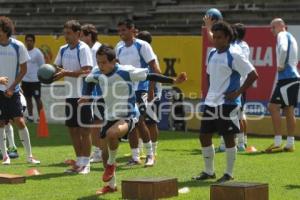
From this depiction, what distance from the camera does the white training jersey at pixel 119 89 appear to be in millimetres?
9484

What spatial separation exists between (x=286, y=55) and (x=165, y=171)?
135 inches

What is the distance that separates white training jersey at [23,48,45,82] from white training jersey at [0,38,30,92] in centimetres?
749

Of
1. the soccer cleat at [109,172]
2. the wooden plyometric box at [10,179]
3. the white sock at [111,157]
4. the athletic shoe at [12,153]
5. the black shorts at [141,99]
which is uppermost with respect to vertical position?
the black shorts at [141,99]

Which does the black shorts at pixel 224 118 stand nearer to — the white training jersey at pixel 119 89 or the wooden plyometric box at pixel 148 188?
the white training jersey at pixel 119 89

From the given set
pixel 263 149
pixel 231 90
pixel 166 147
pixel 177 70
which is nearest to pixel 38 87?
pixel 177 70

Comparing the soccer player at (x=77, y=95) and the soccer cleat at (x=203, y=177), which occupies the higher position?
the soccer player at (x=77, y=95)

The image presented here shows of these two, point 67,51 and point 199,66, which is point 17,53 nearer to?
point 67,51

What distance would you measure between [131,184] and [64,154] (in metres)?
4.97

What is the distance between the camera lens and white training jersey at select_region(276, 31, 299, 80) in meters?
13.4

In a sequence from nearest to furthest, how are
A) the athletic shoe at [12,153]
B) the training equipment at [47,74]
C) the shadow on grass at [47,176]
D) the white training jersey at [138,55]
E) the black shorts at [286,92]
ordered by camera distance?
the shadow on grass at [47,176] → the training equipment at [47,74] → the white training jersey at [138,55] → the athletic shoe at [12,153] → the black shorts at [286,92]

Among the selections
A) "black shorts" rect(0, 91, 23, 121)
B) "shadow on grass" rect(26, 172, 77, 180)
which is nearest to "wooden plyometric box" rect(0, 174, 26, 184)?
"shadow on grass" rect(26, 172, 77, 180)

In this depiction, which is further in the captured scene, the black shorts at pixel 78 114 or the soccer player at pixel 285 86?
the soccer player at pixel 285 86

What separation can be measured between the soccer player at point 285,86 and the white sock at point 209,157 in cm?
321

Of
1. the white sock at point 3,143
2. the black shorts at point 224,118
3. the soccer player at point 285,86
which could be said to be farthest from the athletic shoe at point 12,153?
the black shorts at point 224,118
